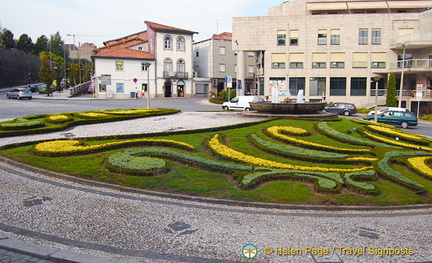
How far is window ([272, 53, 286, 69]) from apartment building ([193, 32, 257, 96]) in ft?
63.9

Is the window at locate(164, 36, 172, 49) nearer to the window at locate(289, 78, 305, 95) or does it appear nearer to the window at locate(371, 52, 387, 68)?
the window at locate(289, 78, 305, 95)

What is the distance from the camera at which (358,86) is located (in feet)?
164

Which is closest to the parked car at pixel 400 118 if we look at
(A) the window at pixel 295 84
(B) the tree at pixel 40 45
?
(A) the window at pixel 295 84

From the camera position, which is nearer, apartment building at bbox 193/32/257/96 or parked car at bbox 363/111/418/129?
parked car at bbox 363/111/418/129

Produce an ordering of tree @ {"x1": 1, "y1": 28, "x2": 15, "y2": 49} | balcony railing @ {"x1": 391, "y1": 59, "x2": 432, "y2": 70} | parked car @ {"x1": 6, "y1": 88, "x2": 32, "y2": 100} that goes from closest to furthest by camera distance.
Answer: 1. balcony railing @ {"x1": 391, "y1": 59, "x2": 432, "y2": 70}
2. parked car @ {"x1": 6, "y1": 88, "x2": 32, "y2": 100}
3. tree @ {"x1": 1, "y1": 28, "x2": 15, "y2": 49}

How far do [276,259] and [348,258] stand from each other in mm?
1234

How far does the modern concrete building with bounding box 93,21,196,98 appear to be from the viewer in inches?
2371

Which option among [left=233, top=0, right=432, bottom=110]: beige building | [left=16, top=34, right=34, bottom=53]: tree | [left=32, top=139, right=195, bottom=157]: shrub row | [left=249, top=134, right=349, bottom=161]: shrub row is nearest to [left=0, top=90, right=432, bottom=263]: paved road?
[left=32, top=139, right=195, bottom=157]: shrub row

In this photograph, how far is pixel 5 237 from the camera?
21.0ft

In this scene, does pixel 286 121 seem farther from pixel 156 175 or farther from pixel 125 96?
pixel 125 96

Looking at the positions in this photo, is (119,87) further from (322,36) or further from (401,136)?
(401,136)

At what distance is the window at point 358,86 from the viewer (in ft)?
164

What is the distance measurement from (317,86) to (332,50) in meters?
5.25

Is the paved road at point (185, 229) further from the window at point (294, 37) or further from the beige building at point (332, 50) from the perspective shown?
the window at point (294, 37)
